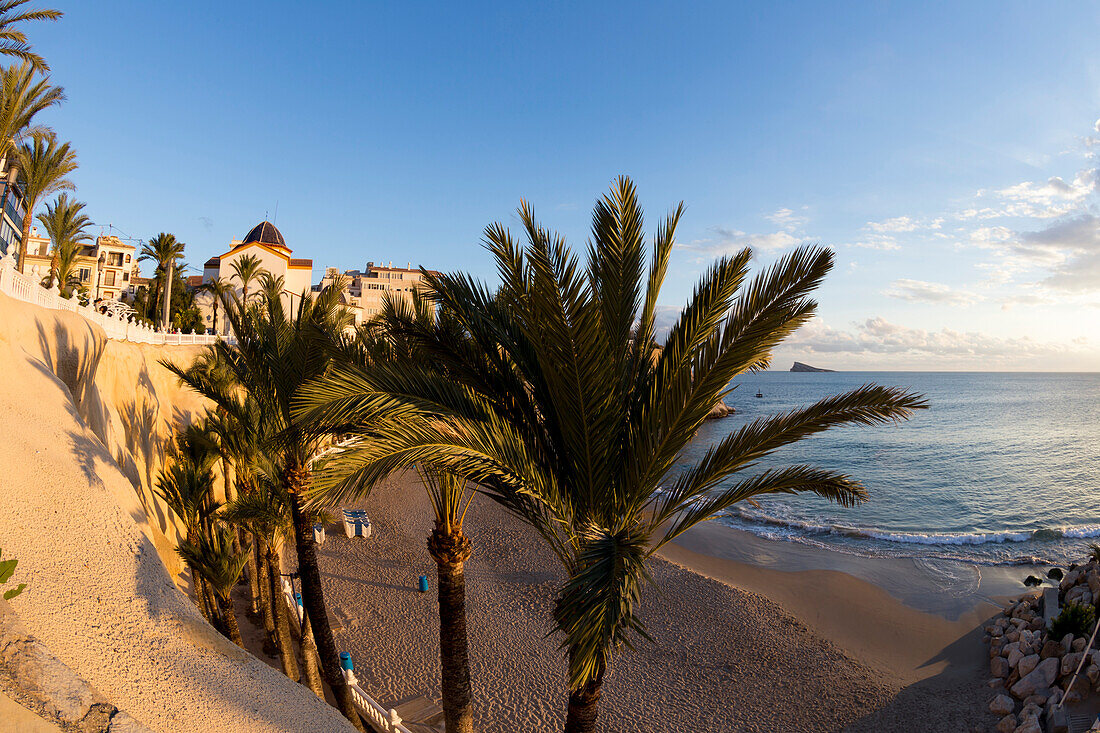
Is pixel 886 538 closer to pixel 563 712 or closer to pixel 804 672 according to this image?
pixel 804 672

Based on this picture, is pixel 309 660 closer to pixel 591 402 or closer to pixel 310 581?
pixel 310 581

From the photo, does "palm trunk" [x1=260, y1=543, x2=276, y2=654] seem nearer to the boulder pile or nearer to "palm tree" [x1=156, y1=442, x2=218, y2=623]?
"palm tree" [x1=156, y1=442, x2=218, y2=623]

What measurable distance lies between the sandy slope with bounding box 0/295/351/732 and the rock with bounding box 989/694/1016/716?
1339 centimetres

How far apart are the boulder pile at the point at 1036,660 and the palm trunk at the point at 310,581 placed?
12401 millimetres

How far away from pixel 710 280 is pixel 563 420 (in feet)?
6.24

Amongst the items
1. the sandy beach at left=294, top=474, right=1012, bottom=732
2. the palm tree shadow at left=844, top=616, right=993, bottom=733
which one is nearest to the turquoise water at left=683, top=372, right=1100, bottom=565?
the sandy beach at left=294, top=474, right=1012, bottom=732

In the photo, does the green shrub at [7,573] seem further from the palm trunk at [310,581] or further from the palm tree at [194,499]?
the palm tree at [194,499]

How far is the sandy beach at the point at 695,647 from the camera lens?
40.0 ft

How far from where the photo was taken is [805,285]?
5.03 meters

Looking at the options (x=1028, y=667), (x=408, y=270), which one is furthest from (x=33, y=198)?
(x=408, y=270)

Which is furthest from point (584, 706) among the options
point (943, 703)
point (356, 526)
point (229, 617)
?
point (356, 526)

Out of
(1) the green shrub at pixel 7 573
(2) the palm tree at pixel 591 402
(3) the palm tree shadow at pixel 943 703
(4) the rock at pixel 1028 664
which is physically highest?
(2) the palm tree at pixel 591 402

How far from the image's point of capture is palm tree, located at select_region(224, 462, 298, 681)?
10695 mm

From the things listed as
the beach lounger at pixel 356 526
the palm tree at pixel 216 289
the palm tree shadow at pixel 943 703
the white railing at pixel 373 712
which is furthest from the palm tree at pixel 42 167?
the palm tree shadow at pixel 943 703
